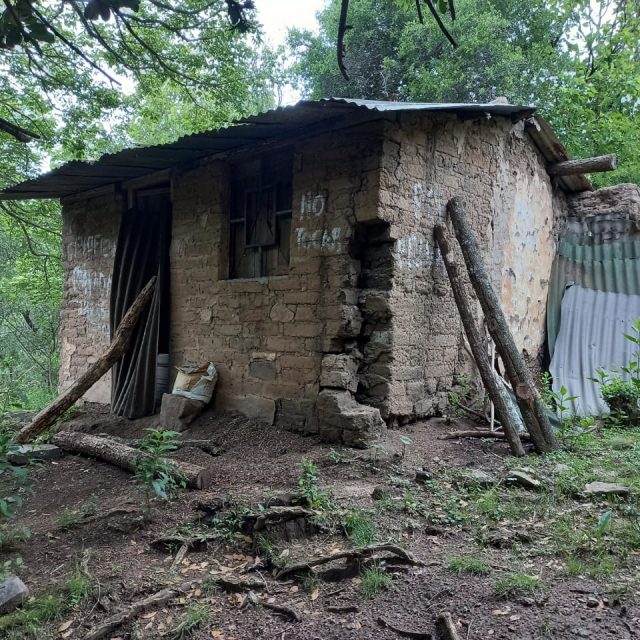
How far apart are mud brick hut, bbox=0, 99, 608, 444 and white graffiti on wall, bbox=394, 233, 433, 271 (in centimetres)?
2

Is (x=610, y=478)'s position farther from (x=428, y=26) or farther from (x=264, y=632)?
(x=428, y=26)

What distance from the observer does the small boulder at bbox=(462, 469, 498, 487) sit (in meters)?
3.96

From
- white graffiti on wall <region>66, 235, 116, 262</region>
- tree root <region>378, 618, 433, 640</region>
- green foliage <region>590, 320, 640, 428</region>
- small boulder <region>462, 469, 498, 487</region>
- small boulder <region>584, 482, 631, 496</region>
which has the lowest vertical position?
tree root <region>378, 618, 433, 640</region>

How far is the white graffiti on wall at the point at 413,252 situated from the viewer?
16.6ft

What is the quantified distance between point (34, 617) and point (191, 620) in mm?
739

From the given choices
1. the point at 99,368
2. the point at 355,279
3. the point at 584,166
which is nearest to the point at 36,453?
the point at 99,368

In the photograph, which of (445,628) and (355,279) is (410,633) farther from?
(355,279)

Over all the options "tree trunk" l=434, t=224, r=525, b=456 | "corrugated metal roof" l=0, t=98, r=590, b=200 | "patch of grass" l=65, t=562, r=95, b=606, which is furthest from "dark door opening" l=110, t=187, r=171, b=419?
"patch of grass" l=65, t=562, r=95, b=606

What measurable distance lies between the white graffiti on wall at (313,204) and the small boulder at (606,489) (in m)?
3.30

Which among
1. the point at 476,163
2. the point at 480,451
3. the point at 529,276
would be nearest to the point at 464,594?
the point at 480,451

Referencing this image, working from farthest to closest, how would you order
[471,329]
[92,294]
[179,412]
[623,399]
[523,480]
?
[92,294]
[179,412]
[623,399]
[471,329]
[523,480]

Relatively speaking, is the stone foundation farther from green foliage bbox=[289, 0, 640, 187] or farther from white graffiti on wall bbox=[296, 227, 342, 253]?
green foliage bbox=[289, 0, 640, 187]

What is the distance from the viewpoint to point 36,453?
17.0 ft

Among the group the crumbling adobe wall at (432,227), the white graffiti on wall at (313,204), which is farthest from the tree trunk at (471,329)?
the white graffiti on wall at (313,204)
